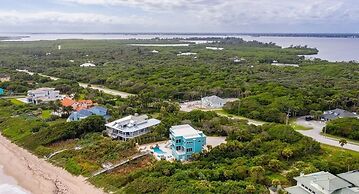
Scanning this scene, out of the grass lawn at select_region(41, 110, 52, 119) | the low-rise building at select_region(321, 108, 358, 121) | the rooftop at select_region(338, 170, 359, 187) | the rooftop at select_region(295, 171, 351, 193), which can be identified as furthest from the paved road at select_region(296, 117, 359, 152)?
the grass lawn at select_region(41, 110, 52, 119)

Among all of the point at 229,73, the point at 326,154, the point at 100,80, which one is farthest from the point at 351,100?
the point at 100,80

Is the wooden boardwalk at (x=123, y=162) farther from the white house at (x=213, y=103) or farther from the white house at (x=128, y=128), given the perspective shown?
the white house at (x=213, y=103)

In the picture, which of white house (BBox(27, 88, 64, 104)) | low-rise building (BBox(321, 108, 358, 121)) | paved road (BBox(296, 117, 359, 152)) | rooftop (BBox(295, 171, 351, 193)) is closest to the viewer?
rooftop (BBox(295, 171, 351, 193))

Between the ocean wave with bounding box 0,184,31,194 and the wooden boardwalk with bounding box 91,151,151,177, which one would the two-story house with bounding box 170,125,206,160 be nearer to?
the wooden boardwalk with bounding box 91,151,151,177

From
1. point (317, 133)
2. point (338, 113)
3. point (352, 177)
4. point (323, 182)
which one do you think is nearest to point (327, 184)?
point (323, 182)

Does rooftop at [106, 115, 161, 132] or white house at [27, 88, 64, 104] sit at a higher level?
rooftop at [106, 115, 161, 132]

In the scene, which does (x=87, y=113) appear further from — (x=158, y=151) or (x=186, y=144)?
(x=186, y=144)
